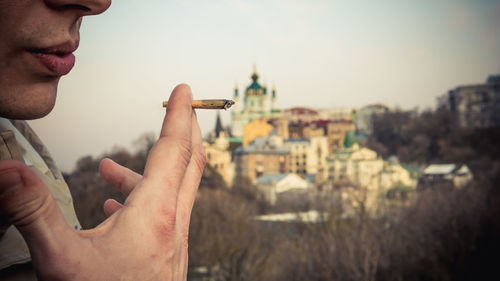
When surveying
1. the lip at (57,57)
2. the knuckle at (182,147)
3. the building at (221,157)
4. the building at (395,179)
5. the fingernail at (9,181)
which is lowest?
the building at (395,179)

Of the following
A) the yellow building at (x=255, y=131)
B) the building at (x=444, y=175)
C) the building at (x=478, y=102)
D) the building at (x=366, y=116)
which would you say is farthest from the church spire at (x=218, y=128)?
the building at (x=478, y=102)

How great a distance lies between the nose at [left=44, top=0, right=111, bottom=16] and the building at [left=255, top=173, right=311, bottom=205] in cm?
2028

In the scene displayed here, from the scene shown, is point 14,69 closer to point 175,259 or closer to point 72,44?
point 72,44

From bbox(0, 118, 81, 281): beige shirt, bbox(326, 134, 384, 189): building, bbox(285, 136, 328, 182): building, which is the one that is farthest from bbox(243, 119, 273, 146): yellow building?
bbox(0, 118, 81, 281): beige shirt

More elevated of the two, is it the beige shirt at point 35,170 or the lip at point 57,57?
the lip at point 57,57

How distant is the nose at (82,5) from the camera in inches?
14.0

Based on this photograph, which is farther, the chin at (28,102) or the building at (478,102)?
the building at (478,102)

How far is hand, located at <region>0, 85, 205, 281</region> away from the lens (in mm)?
298

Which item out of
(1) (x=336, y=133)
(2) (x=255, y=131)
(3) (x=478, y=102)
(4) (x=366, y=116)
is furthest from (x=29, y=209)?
(4) (x=366, y=116)

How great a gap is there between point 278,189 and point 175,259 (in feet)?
70.1

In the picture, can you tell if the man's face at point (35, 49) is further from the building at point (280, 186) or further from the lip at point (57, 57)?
the building at point (280, 186)

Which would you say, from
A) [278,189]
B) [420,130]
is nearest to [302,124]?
[420,130]

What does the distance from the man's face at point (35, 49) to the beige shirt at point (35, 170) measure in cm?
3

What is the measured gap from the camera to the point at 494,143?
2566 cm
